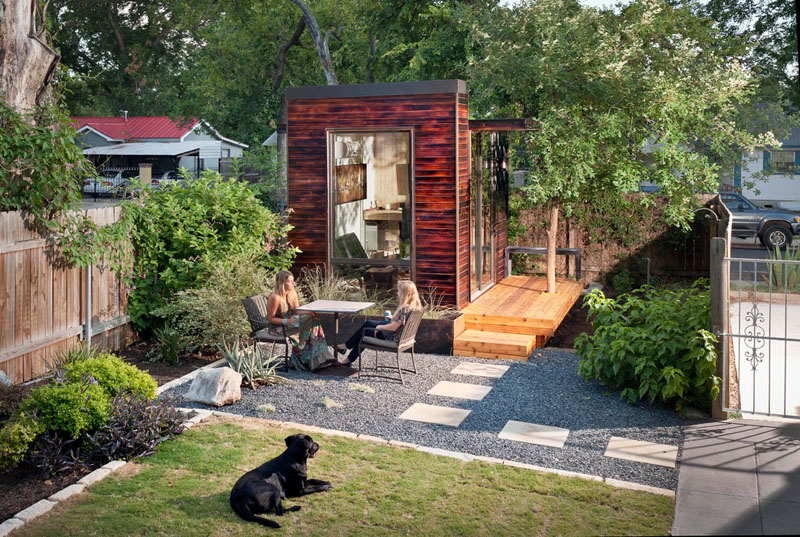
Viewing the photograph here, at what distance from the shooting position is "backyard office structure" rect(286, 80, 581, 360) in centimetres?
1134

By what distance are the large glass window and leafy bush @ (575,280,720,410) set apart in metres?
3.63

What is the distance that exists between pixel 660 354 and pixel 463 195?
A: 4576 mm

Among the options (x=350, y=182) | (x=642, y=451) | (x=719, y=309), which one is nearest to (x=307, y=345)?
(x=350, y=182)

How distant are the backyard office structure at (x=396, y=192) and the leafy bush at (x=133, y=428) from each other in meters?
4.59

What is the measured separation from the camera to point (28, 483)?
6109 mm

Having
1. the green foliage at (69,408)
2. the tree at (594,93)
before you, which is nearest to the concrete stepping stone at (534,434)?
the green foliage at (69,408)

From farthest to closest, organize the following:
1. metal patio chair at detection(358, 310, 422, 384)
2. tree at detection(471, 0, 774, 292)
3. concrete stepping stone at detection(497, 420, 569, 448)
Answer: tree at detection(471, 0, 774, 292) < metal patio chair at detection(358, 310, 422, 384) < concrete stepping stone at detection(497, 420, 569, 448)

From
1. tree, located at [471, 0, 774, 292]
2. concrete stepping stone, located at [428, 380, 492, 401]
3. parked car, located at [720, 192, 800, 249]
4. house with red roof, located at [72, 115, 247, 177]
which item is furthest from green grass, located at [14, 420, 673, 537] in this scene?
house with red roof, located at [72, 115, 247, 177]

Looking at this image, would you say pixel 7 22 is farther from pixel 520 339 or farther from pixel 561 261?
pixel 561 261

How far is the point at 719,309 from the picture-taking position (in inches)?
→ 297

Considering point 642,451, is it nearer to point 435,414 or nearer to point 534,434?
point 534,434

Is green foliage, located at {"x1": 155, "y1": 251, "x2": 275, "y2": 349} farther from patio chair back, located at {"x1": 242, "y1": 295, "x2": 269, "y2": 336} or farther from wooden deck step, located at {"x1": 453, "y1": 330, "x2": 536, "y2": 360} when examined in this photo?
wooden deck step, located at {"x1": 453, "y1": 330, "x2": 536, "y2": 360}

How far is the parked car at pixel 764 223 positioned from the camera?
23.4 m

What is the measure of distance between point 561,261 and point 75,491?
1181 cm
